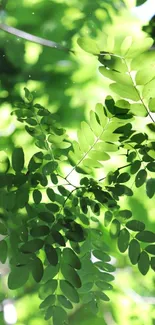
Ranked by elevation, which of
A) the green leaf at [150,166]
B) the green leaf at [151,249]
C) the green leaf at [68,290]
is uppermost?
the green leaf at [150,166]

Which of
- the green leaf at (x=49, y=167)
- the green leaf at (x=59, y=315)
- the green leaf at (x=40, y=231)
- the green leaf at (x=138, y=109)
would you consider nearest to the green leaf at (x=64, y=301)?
the green leaf at (x=59, y=315)

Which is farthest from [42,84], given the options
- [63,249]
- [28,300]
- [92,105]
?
[28,300]

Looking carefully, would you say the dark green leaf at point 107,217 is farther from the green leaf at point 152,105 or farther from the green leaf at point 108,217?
the green leaf at point 152,105

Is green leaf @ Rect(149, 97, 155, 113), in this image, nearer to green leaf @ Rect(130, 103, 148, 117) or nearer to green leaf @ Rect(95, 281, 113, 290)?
green leaf @ Rect(130, 103, 148, 117)

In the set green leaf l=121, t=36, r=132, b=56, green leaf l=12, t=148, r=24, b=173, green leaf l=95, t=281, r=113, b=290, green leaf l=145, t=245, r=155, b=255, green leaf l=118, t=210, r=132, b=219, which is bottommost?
green leaf l=95, t=281, r=113, b=290

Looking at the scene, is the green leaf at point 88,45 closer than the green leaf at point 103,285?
Yes

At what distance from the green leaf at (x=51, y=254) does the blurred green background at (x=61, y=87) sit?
193 mm

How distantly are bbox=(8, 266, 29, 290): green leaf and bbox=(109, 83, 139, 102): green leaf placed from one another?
36 cm

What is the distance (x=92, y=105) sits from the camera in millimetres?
1003

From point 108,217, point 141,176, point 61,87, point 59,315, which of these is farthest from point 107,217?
point 61,87

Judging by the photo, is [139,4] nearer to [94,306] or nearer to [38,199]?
[38,199]

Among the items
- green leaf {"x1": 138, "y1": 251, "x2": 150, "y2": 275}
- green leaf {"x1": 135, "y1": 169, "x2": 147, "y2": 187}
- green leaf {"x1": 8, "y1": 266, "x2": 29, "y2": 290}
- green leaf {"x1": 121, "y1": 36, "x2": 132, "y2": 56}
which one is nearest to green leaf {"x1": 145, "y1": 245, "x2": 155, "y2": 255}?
green leaf {"x1": 138, "y1": 251, "x2": 150, "y2": 275}

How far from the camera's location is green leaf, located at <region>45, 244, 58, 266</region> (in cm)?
83

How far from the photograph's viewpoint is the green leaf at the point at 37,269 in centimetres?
82
